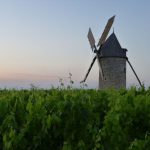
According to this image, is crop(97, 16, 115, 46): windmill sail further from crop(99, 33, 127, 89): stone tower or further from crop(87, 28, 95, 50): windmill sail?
crop(99, 33, 127, 89): stone tower

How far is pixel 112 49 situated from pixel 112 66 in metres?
2.46

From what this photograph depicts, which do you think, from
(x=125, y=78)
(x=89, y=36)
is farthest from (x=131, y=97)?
(x=89, y=36)

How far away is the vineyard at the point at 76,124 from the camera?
6344 mm

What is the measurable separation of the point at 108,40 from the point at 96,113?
41933 millimetres

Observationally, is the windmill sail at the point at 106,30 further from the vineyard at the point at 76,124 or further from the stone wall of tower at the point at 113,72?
the vineyard at the point at 76,124

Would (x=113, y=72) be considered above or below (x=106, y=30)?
below

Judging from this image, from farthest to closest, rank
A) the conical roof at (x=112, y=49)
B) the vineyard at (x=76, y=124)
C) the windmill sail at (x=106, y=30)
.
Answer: the windmill sail at (x=106, y=30) < the conical roof at (x=112, y=49) < the vineyard at (x=76, y=124)

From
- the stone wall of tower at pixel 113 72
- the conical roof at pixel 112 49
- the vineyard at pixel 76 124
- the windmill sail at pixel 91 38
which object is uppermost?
the windmill sail at pixel 91 38

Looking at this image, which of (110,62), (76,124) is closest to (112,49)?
(110,62)

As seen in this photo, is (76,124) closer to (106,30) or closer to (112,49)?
(112,49)

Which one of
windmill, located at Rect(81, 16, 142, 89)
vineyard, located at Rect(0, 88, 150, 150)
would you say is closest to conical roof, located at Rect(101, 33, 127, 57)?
windmill, located at Rect(81, 16, 142, 89)

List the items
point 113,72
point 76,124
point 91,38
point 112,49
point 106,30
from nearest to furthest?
point 76,124
point 113,72
point 112,49
point 91,38
point 106,30

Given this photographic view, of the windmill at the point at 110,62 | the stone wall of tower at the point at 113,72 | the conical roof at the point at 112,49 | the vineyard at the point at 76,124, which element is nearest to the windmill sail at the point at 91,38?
the windmill at the point at 110,62

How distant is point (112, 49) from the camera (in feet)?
154
